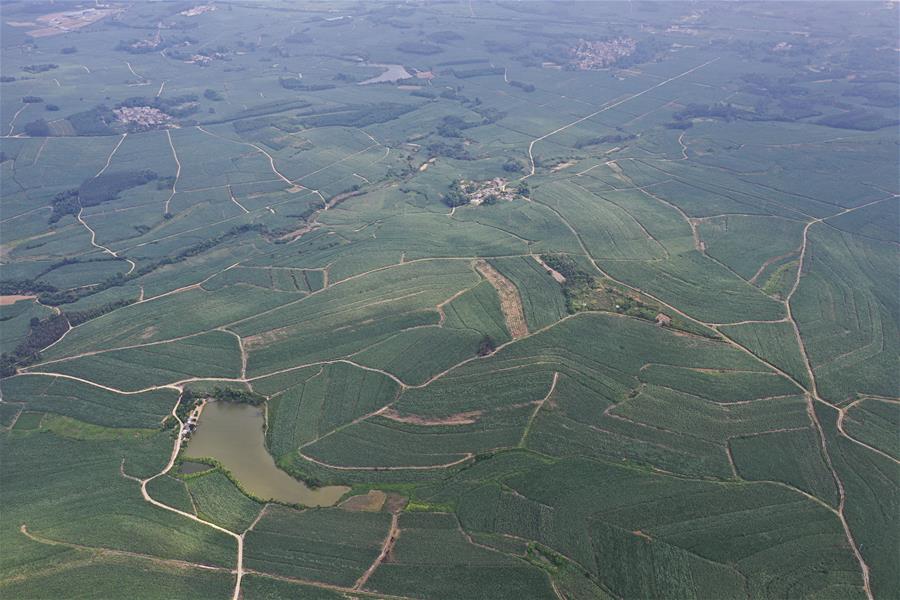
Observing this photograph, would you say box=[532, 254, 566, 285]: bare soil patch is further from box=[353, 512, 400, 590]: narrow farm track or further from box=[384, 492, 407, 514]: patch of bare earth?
box=[353, 512, 400, 590]: narrow farm track

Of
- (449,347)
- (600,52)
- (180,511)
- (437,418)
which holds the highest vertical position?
(600,52)

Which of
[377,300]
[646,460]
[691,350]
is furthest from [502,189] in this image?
[646,460]

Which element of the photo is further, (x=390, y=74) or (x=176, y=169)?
(x=390, y=74)

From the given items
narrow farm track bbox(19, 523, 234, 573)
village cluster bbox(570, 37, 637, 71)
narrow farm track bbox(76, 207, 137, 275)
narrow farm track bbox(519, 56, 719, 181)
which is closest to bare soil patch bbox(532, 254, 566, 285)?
narrow farm track bbox(519, 56, 719, 181)

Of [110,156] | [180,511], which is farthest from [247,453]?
[110,156]

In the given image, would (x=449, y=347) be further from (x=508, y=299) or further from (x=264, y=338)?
(x=264, y=338)

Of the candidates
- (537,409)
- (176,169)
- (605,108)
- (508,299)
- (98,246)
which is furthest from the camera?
(605,108)
